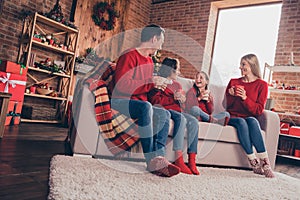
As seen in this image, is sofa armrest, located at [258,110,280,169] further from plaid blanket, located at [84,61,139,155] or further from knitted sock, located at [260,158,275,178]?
plaid blanket, located at [84,61,139,155]

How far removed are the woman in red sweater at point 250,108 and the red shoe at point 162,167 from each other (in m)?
0.88

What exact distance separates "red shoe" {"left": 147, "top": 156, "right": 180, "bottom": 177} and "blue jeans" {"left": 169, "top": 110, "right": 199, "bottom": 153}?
0.29m

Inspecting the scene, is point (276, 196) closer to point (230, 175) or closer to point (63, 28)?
point (230, 175)

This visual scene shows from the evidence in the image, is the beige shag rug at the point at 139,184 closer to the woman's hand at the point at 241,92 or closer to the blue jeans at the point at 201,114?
the blue jeans at the point at 201,114

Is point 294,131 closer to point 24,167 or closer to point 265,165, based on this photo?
point 265,165

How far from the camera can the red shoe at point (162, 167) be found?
1414mm

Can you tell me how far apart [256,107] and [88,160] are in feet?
4.86

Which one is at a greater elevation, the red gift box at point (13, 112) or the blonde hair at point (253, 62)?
the blonde hair at point (253, 62)

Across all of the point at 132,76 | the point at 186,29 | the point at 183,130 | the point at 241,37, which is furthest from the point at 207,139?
the point at 186,29

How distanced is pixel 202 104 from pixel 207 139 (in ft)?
1.24

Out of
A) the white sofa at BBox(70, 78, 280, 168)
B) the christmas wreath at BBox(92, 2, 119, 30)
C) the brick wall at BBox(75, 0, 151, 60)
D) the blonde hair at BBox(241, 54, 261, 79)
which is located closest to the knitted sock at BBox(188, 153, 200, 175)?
the white sofa at BBox(70, 78, 280, 168)

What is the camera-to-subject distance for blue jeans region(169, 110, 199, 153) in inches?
70.0

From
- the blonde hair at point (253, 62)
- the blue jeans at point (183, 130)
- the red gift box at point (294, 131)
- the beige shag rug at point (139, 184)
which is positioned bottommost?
the beige shag rug at point (139, 184)

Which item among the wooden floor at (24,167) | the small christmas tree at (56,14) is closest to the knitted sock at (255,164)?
the wooden floor at (24,167)
